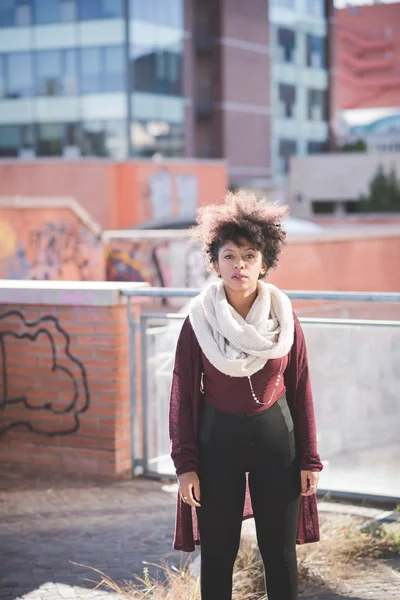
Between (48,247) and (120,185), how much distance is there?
11440 millimetres

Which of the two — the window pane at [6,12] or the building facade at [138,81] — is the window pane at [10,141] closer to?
the building facade at [138,81]

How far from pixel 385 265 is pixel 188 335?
1634 centimetres

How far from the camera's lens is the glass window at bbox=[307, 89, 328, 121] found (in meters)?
69.1

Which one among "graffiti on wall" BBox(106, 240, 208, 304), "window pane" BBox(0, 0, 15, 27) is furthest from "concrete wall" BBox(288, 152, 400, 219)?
"graffiti on wall" BBox(106, 240, 208, 304)

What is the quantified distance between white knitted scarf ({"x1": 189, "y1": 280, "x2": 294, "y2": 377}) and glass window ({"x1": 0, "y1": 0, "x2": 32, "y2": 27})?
52.3 meters

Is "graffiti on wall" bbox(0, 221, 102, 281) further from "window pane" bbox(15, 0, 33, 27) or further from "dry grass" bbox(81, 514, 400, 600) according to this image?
"window pane" bbox(15, 0, 33, 27)

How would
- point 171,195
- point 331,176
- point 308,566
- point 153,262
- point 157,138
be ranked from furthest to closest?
1. point 331,176
2. point 157,138
3. point 171,195
4. point 153,262
5. point 308,566

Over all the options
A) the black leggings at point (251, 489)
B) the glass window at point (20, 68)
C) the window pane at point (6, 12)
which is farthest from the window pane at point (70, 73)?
the black leggings at point (251, 489)

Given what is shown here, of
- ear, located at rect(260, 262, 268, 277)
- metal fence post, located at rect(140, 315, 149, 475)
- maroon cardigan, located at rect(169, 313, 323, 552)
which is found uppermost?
ear, located at rect(260, 262, 268, 277)

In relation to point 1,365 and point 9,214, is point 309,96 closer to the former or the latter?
point 9,214

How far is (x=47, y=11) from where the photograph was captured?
52938mm

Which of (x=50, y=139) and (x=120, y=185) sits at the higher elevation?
(x=50, y=139)

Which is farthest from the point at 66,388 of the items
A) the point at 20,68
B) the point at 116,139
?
the point at 20,68

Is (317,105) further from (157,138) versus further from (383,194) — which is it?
(157,138)
